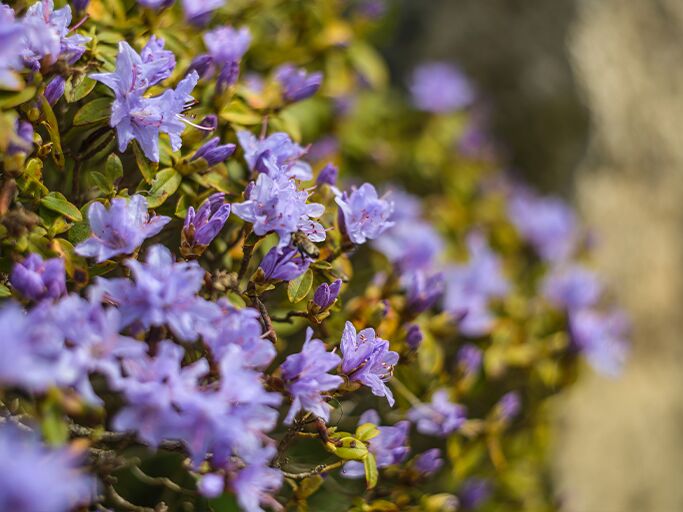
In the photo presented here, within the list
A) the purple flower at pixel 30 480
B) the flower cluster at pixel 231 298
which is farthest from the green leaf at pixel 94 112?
the purple flower at pixel 30 480

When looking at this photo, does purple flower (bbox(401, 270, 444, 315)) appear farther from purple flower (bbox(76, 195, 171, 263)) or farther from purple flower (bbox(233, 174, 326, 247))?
purple flower (bbox(76, 195, 171, 263))

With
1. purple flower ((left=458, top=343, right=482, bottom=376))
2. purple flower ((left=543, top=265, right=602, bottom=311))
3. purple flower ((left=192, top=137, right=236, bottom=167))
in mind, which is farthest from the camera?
purple flower ((left=543, top=265, right=602, bottom=311))

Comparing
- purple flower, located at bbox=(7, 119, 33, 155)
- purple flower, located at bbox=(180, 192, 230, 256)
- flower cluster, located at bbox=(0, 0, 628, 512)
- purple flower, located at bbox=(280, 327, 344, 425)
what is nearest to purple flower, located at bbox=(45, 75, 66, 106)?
flower cluster, located at bbox=(0, 0, 628, 512)

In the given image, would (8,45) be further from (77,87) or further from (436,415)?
(436,415)

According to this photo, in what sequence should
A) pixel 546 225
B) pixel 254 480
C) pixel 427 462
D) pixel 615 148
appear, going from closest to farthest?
pixel 254 480, pixel 427 462, pixel 546 225, pixel 615 148

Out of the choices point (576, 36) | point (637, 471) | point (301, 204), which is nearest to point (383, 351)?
point (301, 204)

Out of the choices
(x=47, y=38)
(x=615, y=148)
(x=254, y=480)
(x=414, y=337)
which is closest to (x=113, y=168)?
(x=47, y=38)
